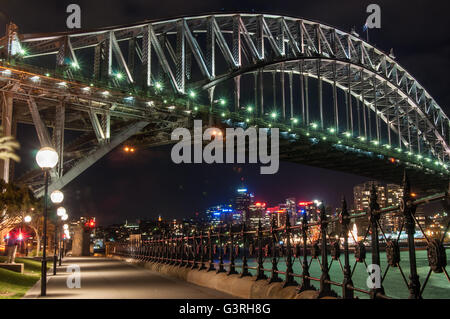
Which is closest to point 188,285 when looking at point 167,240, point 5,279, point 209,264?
point 209,264

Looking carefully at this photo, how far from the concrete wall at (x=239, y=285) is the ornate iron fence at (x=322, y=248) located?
0.19m

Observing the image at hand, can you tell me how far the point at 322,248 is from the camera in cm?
884

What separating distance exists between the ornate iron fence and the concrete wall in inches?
7.6

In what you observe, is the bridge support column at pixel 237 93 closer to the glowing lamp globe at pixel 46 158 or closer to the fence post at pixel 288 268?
the glowing lamp globe at pixel 46 158

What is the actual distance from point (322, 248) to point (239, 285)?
12.0 ft

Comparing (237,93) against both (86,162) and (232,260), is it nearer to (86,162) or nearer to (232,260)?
(86,162)

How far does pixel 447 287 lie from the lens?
40.0 meters

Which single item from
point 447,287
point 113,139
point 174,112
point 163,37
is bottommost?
point 447,287

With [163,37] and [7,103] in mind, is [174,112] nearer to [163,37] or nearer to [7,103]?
[163,37]

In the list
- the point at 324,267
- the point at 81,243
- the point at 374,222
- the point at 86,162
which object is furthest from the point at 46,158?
the point at 81,243

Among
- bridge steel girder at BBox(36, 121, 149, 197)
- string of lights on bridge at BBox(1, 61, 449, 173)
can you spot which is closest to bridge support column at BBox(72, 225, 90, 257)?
string of lights on bridge at BBox(1, 61, 449, 173)

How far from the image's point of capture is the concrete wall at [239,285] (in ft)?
31.0

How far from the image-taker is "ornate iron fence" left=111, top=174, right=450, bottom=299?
18.9ft
